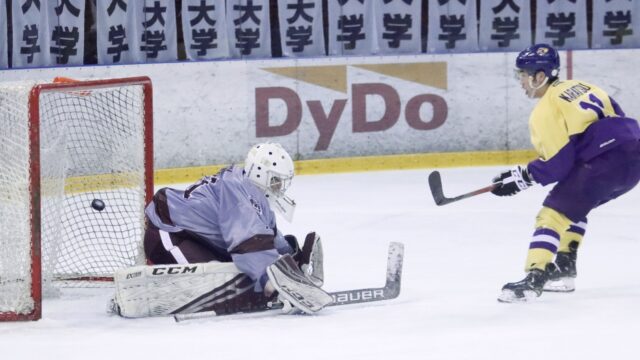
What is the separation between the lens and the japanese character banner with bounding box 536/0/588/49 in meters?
9.48

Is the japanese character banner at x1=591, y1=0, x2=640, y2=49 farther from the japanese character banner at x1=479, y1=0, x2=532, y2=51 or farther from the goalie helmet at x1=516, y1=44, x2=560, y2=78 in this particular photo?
the goalie helmet at x1=516, y1=44, x2=560, y2=78

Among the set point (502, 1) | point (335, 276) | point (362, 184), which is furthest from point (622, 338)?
point (502, 1)

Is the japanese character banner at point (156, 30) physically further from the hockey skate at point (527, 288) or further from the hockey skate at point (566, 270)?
the hockey skate at point (527, 288)

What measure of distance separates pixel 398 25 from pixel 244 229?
4.98 metres

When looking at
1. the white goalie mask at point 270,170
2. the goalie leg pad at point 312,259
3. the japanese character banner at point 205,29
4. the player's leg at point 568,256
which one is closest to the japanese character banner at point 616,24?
the japanese character banner at point 205,29

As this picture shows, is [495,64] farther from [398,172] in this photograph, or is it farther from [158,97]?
[158,97]

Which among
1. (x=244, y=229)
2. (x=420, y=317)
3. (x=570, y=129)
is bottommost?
(x=420, y=317)

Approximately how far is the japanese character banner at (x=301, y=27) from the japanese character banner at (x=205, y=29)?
16.3 inches

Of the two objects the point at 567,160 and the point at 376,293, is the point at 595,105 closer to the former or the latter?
the point at 567,160

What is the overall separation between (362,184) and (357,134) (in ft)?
2.34

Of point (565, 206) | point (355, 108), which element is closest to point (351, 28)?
point (355, 108)

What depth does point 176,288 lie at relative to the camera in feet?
15.3

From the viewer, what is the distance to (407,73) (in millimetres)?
9172

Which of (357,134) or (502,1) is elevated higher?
(502,1)
